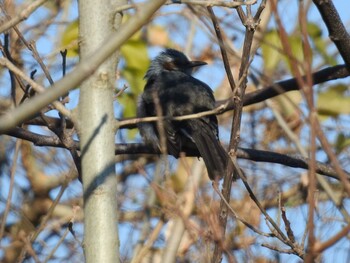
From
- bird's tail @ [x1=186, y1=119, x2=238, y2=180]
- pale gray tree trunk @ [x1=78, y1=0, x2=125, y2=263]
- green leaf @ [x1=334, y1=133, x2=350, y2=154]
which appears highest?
green leaf @ [x1=334, y1=133, x2=350, y2=154]

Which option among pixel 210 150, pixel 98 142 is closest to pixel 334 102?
pixel 210 150

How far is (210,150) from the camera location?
20.1 feet

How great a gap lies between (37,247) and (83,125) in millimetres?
4301

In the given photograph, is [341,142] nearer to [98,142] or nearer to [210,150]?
[210,150]

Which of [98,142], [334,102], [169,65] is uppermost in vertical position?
[169,65]

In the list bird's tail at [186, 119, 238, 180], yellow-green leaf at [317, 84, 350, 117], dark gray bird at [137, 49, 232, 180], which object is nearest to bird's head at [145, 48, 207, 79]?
dark gray bird at [137, 49, 232, 180]

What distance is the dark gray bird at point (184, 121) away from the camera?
6211 millimetres

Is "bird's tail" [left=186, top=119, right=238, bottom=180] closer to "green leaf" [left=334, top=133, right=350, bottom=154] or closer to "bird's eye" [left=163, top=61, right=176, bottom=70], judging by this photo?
"green leaf" [left=334, top=133, right=350, bottom=154]

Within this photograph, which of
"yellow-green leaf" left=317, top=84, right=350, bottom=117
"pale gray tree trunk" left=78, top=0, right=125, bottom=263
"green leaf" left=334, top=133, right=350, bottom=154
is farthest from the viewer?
"yellow-green leaf" left=317, top=84, right=350, bottom=117

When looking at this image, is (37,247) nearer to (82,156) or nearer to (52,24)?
(52,24)

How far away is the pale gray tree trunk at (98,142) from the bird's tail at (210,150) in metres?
1.97

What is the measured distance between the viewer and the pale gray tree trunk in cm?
349

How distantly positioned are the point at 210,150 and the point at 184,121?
0.63m

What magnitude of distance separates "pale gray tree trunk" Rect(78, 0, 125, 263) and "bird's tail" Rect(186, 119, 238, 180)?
1.97m
